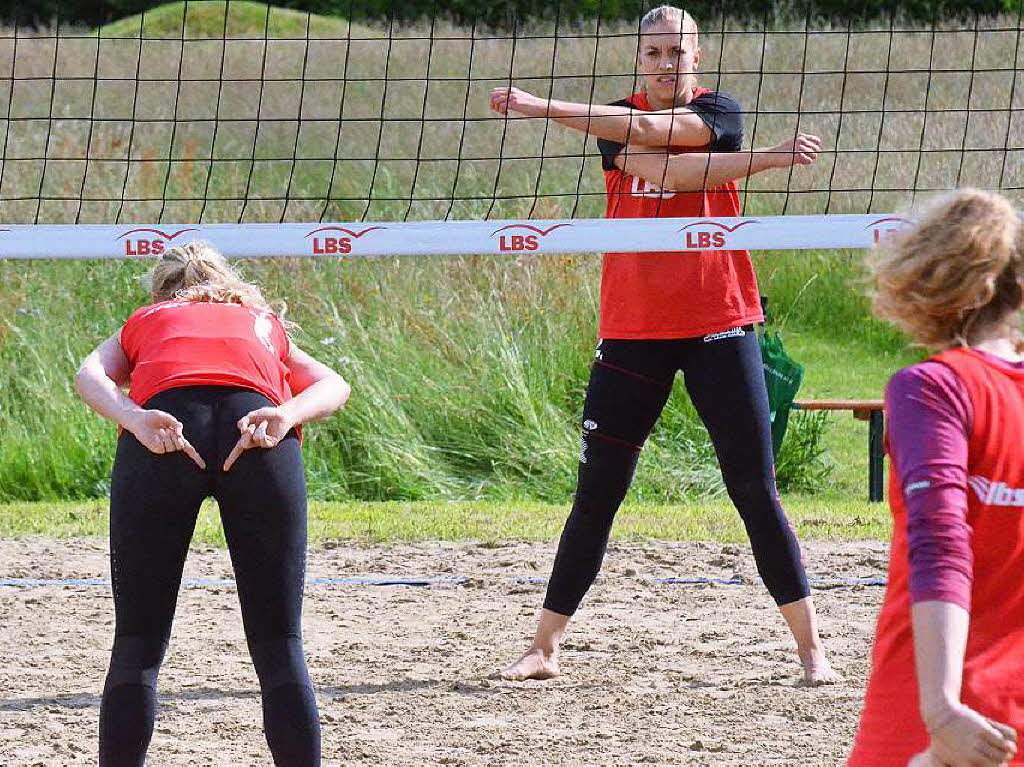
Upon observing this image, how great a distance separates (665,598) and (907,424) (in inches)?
159

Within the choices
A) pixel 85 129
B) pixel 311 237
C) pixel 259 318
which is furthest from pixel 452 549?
pixel 85 129

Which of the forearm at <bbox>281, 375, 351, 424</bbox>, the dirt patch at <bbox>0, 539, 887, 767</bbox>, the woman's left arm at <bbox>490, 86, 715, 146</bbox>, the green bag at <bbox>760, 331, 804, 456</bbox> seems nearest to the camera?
the forearm at <bbox>281, 375, 351, 424</bbox>

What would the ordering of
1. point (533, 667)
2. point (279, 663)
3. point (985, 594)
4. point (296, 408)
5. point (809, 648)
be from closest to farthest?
point (985, 594) → point (279, 663) → point (296, 408) → point (809, 648) → point (533, 667)

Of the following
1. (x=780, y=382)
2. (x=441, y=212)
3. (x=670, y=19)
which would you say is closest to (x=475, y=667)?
(x=670, y=19)

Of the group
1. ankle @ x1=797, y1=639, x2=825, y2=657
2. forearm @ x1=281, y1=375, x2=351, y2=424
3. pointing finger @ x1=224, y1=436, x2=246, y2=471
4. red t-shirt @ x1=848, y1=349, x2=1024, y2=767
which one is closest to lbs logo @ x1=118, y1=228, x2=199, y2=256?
forearm @ x1=281, y1=375, x2=351, y2=424

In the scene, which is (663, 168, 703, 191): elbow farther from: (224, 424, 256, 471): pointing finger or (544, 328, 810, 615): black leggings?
(224, 424, 256, 471): pointing finger

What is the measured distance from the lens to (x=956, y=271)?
215cm

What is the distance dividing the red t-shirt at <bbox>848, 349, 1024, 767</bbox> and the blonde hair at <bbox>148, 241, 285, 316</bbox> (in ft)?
6.35

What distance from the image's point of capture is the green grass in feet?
24.5

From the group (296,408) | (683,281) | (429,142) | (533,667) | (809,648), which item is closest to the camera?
(296,408)

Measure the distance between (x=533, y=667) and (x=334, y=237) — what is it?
146cm

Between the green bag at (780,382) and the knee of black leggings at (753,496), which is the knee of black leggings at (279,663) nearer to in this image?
the knee of black leggings at (753,496)

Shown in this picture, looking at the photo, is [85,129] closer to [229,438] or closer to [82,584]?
[82,584]

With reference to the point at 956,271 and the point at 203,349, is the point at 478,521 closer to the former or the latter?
the point at 203,349
